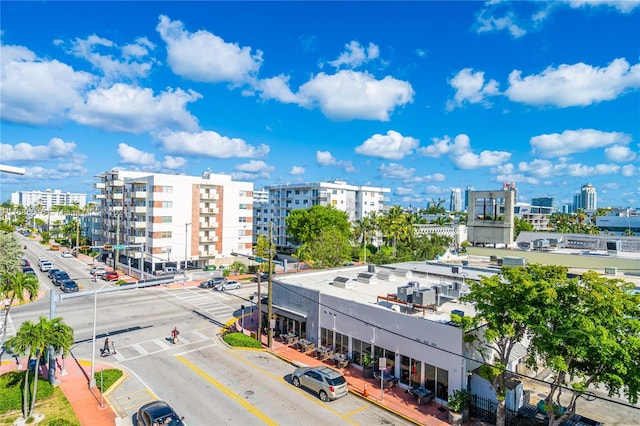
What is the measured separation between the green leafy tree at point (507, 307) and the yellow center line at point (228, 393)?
11.2m

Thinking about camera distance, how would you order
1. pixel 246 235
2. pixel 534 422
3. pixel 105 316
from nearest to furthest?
pixel 534 422 → pixel 105 316 → pixel 246 235

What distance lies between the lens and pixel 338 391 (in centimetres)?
2244

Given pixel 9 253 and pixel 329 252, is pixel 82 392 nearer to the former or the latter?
pixel 9 253

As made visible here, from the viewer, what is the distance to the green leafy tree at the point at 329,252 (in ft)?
197

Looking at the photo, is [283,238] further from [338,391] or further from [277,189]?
[338,391]

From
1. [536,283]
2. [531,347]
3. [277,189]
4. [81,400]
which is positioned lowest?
[81,400]

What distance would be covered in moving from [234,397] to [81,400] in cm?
853

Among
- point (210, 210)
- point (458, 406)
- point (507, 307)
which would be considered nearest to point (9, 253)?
point (210, 210)

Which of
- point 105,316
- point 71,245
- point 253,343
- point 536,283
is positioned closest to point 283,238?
point 71,245

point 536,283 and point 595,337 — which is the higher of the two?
point 536,283

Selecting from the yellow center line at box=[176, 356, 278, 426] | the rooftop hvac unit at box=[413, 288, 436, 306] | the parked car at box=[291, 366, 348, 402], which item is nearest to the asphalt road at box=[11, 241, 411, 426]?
the yellow center line at box=[176, 356, 278, 426]

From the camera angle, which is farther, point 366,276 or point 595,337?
point 366,276

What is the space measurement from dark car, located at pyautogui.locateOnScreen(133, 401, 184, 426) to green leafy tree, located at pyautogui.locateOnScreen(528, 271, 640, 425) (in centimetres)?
1693

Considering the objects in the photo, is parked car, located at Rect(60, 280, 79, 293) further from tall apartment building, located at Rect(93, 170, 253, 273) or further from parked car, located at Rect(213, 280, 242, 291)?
parked car, located at Rect(213, 280, 242, 291)
